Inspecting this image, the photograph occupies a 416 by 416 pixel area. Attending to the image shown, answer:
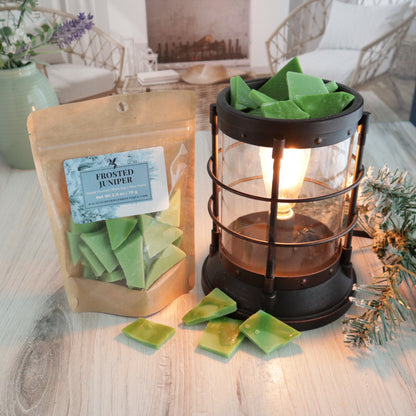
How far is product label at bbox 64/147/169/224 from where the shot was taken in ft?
2.09

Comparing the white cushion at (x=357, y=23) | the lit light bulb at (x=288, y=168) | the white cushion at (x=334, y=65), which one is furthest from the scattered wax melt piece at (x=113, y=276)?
the white cushion at (x=357, y=23)

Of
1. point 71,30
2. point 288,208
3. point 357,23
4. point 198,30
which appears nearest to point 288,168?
point 288,208

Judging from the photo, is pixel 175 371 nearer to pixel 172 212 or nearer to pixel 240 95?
pixel 172 212

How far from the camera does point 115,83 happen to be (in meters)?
2.13

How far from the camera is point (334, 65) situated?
1939 mm

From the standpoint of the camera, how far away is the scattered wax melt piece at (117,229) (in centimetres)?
65

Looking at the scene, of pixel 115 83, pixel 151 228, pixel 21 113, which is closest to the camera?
pixel 151 228

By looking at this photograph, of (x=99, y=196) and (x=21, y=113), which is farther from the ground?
(x=99, y=196)

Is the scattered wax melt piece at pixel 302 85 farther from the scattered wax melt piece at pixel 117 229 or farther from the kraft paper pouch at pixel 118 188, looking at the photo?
the scattered wax melt piece at pixel 117 229

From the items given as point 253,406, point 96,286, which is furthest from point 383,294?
point 96,286

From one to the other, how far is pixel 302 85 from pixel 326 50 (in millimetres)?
1586

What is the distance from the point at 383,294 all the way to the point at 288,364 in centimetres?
15

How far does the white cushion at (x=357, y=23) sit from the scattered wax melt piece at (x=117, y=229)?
5.36 feet

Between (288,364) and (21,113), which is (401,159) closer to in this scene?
(288,364)
